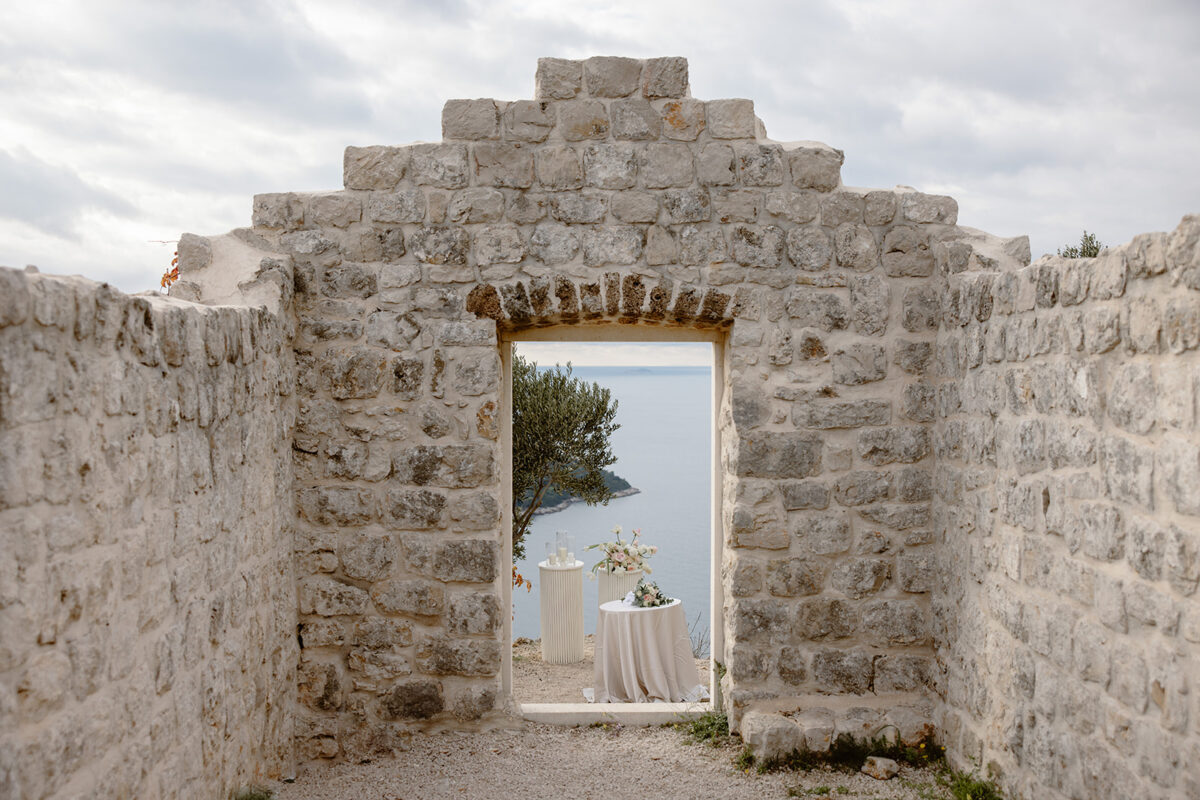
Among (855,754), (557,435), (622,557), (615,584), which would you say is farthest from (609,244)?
(557,435)

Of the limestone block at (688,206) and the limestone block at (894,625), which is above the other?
the limestone block at (688,206)

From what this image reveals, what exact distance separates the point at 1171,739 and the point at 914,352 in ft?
7.12

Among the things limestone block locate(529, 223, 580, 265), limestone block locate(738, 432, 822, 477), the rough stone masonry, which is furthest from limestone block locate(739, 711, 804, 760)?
limestone block locate(529, 223, 580, 265)

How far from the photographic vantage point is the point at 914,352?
440 centimetres

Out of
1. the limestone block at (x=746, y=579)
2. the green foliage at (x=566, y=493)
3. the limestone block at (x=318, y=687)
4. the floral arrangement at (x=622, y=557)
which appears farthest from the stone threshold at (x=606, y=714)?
the green foliage at (x=566, y=493)

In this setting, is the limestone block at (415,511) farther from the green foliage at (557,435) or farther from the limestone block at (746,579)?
the green foliage at (557,435)

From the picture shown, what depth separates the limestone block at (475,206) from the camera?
436cm

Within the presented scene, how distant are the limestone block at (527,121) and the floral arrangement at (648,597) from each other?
136 inches

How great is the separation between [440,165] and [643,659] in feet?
12.0

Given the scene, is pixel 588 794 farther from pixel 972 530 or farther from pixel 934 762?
pixel 972 530

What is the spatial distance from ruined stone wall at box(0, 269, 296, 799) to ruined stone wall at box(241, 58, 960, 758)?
25.9 inches

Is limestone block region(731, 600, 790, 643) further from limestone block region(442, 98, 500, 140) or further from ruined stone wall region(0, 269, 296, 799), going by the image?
limestone block region(442, 98, 500, 140)

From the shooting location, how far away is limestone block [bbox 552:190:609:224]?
14.3ft

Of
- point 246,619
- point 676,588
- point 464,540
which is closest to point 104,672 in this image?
point 246,619
